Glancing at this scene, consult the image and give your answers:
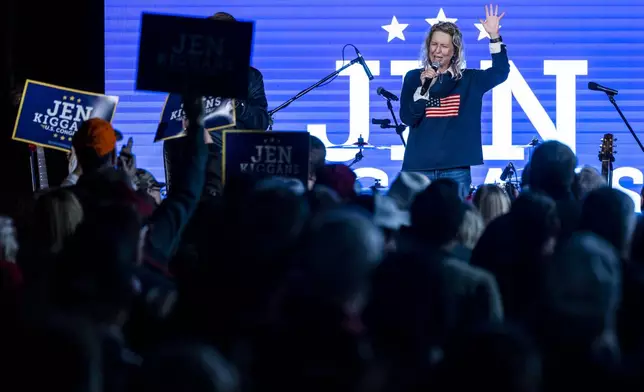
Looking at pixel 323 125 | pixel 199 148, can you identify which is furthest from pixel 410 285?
pixel 323 125

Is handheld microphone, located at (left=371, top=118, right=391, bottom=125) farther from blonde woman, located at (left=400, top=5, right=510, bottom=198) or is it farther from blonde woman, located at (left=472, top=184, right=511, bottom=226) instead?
blonde woman, located at (left=472, top=184, right=511, bottom=226)

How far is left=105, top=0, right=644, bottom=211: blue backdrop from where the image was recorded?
1041cm

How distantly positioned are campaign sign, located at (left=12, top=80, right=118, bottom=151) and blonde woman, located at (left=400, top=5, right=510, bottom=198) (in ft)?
7.68

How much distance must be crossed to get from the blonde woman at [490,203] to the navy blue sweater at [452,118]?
1.25 m

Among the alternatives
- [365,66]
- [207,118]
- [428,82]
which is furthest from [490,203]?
[365,66]

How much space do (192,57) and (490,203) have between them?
1.70 meters

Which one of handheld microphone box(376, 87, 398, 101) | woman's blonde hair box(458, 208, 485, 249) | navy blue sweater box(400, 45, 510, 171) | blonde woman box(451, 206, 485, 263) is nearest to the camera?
blonde woman box(451, 206, 485, 263)

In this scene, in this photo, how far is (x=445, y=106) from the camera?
22.3 feet

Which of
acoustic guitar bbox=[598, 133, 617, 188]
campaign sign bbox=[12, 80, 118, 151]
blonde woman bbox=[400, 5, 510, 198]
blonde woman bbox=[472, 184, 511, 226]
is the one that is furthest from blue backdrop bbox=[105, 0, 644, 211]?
blonde woman bbox=[472, 184, 511, 226]

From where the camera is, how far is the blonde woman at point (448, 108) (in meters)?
6.77

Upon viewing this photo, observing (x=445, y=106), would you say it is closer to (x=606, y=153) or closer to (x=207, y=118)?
(x=207, y=118)

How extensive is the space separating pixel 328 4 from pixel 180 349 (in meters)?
9.09

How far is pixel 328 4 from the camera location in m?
10.7

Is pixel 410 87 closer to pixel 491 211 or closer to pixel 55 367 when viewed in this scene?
pixel 491 211
